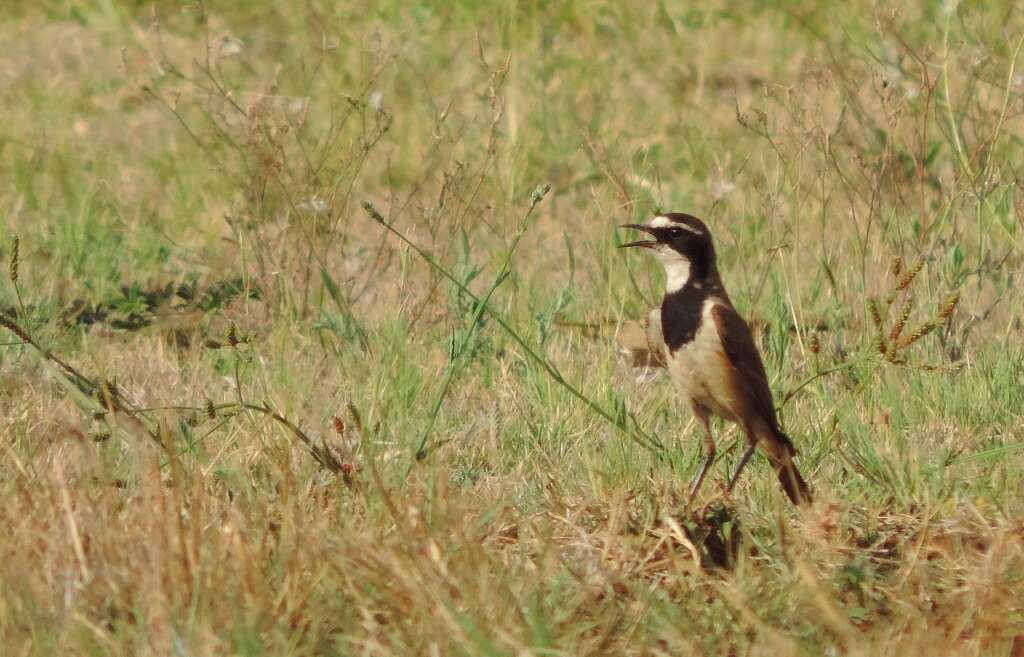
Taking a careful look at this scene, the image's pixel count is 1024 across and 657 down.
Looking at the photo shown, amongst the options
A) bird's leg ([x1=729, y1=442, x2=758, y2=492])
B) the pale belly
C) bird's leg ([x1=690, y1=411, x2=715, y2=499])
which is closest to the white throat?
the pale belly

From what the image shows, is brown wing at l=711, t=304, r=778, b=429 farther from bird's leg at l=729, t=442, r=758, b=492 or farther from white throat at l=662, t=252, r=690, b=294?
white throat at l=662, t=252, r=690, b=294

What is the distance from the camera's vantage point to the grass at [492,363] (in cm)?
370

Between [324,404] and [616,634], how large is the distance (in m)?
1.67

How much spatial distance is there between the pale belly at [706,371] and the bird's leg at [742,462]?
0.34 feet

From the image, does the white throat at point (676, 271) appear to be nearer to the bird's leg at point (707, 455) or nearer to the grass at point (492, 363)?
the grass at point (492, 363)

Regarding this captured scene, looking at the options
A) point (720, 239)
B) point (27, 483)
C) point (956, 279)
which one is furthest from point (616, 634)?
point (720, 239)

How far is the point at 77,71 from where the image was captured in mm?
9367

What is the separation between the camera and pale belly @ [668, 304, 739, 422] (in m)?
4.87

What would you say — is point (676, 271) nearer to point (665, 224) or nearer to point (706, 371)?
point (665, 224)

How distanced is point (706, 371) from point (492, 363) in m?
1.11

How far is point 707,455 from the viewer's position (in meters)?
4.95

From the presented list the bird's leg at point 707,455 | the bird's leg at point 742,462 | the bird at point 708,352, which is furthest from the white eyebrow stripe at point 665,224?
the bird's leg at point 742,462

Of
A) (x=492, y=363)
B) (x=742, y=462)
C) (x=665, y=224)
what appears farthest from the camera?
(x=492, y=363)

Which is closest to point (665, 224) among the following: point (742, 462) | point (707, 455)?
point (707, 455)
